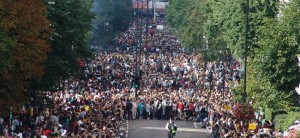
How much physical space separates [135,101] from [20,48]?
19551 millimetres

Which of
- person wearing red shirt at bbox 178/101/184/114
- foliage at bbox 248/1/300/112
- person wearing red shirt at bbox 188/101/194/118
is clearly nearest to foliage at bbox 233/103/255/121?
foliage at bbox 248/1/300/112

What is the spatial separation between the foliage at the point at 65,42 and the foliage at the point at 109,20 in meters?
70.5

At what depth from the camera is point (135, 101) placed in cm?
7575

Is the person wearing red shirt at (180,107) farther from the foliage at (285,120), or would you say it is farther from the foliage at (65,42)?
the foliage at (285,120)

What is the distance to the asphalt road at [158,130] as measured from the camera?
2591 inches

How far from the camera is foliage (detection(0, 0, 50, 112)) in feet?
182

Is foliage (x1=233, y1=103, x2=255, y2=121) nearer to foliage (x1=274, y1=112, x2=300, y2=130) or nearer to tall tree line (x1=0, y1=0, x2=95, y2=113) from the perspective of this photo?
foliage (x1=274, y1=112, x2=300, y2=130)

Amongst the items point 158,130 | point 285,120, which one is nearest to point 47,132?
point 285,120

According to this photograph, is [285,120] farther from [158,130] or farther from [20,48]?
[20,48]

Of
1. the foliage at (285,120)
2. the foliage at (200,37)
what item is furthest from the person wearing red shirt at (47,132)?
the foliage at (200,37)

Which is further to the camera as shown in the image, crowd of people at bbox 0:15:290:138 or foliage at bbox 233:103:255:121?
foliage at bbox 233:103:255:121

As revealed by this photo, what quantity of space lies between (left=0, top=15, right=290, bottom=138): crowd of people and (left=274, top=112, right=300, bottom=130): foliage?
627mm

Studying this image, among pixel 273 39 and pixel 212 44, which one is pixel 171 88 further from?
pixel 273 39

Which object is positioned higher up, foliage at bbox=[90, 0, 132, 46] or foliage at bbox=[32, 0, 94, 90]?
foliage at bbox=[90, 0, 132, 46]
